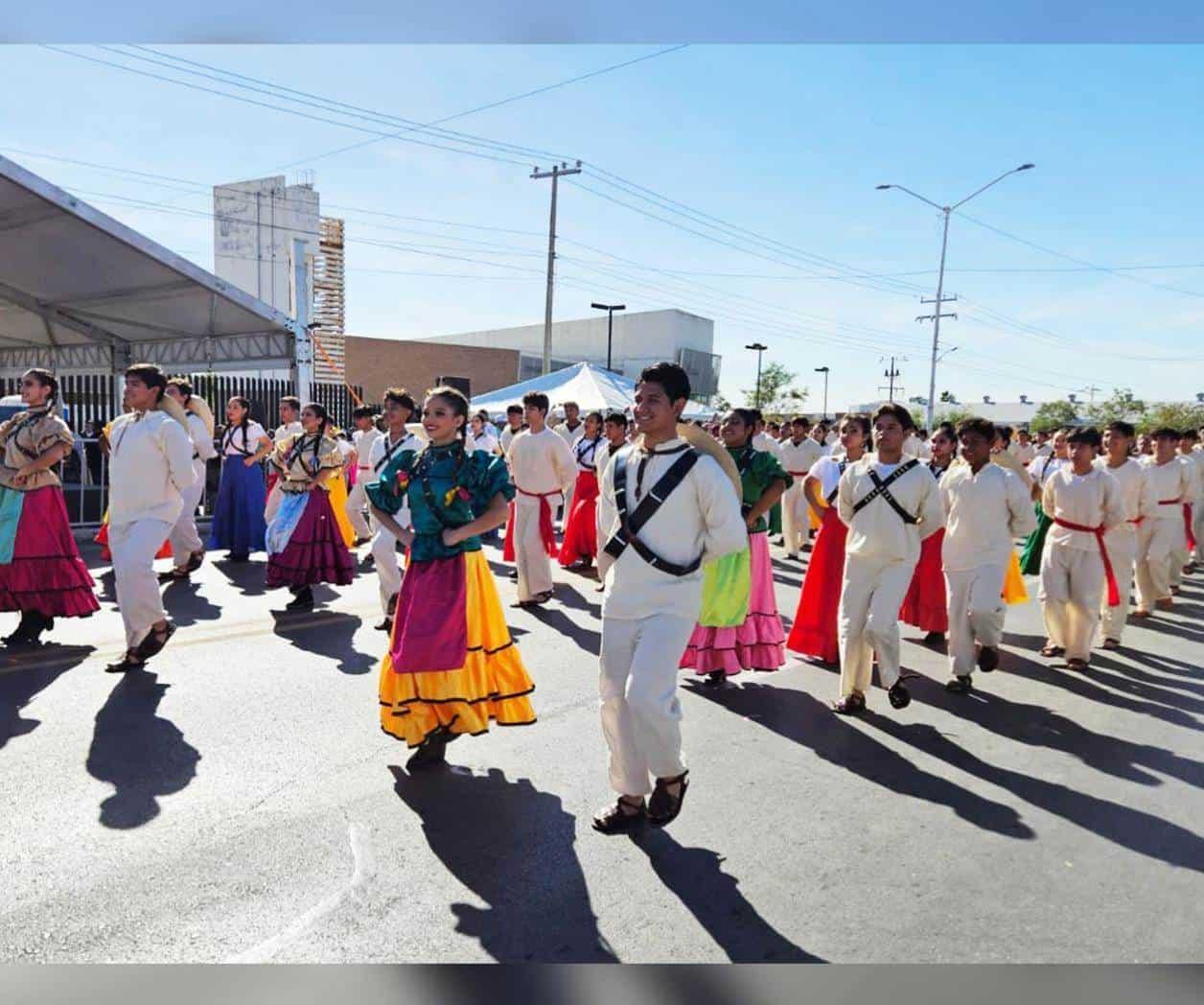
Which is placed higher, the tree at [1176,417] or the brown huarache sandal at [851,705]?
the tree at [1176,417]

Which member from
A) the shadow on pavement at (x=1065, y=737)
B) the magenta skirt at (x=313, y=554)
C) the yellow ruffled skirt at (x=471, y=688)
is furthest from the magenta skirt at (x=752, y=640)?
the magenta skirt at (x=313, y=554)

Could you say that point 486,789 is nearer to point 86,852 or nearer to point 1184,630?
point 86,852

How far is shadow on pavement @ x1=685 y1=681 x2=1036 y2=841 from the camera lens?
436 centimetres

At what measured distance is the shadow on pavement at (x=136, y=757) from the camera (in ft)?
13.5

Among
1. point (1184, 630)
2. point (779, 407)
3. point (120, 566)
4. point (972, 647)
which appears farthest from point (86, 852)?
point (779, 407)

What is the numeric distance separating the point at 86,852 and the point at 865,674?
13.9ft

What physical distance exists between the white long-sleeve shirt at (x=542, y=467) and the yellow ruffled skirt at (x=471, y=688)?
456cm

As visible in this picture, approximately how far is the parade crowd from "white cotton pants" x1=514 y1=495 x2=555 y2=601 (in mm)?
20

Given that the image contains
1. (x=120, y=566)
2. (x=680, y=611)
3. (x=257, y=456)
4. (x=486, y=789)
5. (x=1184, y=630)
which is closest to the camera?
(x=680, y=611)

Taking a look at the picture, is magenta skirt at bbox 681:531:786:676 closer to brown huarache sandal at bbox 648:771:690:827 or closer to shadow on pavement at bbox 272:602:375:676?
brown huarache sandal at bbox 648:771:690:827

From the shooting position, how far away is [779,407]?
7581 centimetres

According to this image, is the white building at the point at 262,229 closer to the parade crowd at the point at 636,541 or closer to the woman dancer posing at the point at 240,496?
the woman dancer posing at the point at 240,496

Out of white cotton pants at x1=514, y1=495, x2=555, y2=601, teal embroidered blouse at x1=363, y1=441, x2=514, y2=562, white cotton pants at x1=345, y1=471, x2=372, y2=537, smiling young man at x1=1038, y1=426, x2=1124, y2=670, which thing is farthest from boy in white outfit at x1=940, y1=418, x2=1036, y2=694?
white cotton pants at x1=345, y1=471, x2=372, y2=537

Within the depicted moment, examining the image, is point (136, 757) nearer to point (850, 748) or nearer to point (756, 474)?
point (850, 748)
